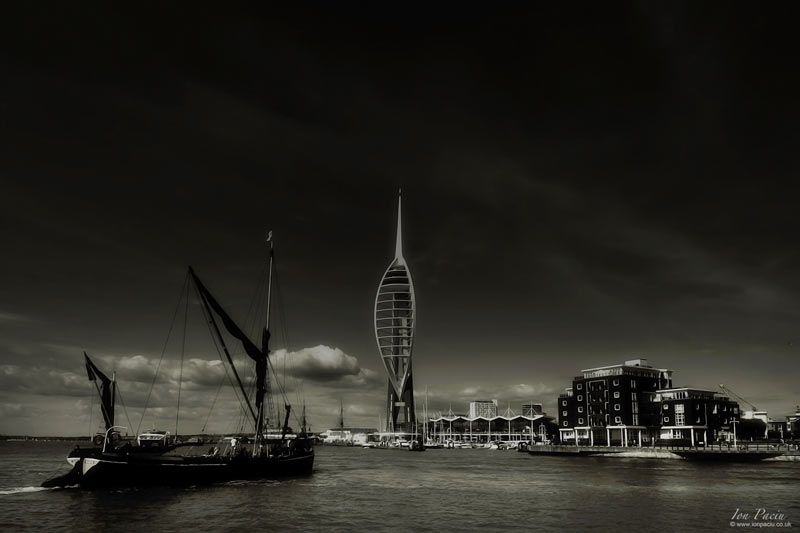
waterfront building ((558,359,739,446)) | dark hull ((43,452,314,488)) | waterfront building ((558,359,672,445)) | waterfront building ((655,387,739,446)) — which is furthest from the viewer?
waterfront building ((558,359,672,445))

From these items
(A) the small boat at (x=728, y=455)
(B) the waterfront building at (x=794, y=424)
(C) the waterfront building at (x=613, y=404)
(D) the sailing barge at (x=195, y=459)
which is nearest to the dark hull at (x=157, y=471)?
(D) the sailing barge at (x=195, y=459)

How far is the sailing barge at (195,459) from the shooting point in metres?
63.5

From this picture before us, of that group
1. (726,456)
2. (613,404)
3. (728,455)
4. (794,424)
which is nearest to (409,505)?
(728,455)

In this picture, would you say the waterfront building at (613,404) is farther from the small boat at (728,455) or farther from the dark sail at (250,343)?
the dark sail at (250,343)

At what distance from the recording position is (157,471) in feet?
216

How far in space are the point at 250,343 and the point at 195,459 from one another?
14.5 meters

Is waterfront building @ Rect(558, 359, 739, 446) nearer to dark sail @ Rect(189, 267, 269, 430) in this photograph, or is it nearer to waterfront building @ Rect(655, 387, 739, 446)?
waterfront building @ Rect(655, 387, 739, 446)

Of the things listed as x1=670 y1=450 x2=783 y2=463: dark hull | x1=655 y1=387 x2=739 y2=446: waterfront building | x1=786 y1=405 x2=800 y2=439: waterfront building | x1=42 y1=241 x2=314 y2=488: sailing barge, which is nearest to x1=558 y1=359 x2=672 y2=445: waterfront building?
x1=655 y1=387 x2=739 y2=446: waterfront building

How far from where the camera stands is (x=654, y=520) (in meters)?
48.2

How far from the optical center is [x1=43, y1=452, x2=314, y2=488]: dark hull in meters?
63.1

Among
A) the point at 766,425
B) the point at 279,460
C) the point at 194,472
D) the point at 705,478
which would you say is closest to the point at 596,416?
the point at 766,425

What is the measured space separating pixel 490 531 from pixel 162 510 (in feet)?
86.8

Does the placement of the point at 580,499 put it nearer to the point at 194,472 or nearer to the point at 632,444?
the point at 194,472

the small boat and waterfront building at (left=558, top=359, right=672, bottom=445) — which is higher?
waterfront building at (left=558, top=359, right=672, bottom=445)
